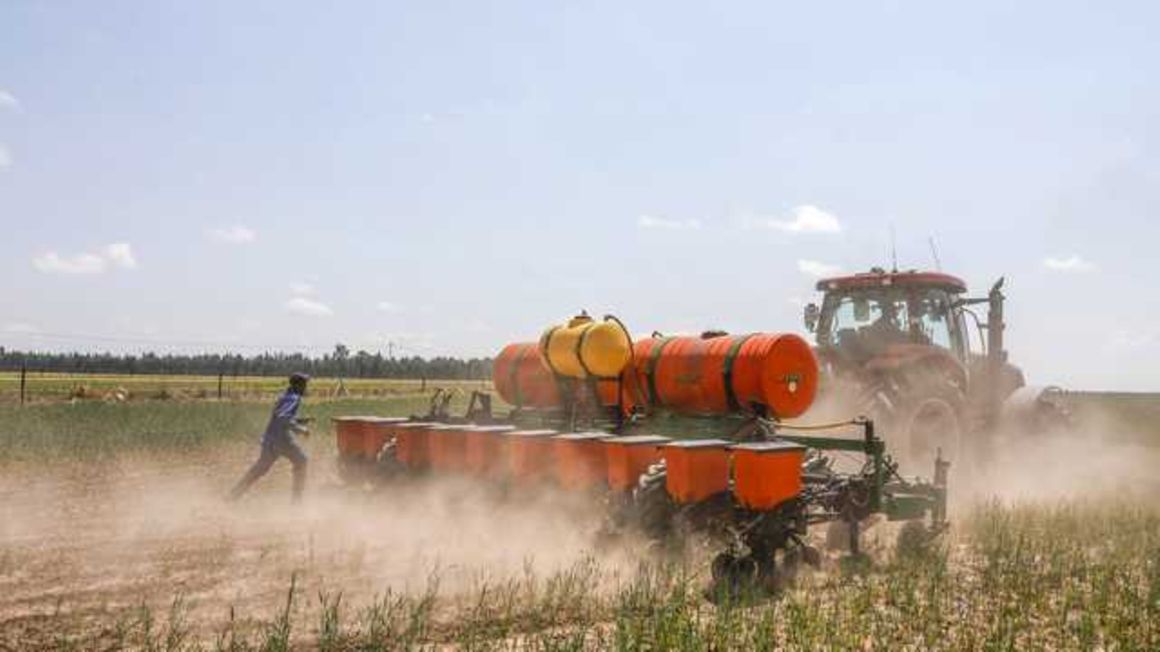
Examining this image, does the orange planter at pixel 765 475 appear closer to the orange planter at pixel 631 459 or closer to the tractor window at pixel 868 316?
the orange planter at pixel 631 459

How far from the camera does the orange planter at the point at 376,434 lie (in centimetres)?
1204

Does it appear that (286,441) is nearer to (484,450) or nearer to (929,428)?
(484,450)

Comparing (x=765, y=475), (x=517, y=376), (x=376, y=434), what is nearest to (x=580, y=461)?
(x=765, y=475)

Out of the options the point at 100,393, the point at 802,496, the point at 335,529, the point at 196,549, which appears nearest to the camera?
the point at 802,496

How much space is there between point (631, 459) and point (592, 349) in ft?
7.74

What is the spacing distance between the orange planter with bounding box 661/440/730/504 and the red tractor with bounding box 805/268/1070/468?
3643 millimetres

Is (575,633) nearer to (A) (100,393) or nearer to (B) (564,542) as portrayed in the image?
(B) (564,542)

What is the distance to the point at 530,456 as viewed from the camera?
9.48 metres

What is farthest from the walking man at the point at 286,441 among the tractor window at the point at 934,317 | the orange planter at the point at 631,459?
the tractor window at the point at 934,317

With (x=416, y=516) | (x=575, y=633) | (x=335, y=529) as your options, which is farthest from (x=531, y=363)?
(x=575, y=633)

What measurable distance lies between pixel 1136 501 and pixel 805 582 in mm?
7376

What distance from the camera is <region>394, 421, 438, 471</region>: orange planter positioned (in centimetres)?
1124

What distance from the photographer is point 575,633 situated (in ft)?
18.2

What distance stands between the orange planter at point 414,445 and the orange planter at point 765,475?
15.6 feet
